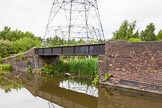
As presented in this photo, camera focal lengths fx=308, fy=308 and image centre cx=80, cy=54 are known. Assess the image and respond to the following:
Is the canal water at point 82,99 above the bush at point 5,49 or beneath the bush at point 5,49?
beneath

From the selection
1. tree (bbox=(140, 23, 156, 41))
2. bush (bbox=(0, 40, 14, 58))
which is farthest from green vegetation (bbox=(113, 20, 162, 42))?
bush (bbox=(0, 40, 14, 58))

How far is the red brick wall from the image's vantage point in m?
14.3

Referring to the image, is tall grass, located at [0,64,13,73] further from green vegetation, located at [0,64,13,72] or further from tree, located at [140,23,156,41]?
tree, located at [140,23,156,41]

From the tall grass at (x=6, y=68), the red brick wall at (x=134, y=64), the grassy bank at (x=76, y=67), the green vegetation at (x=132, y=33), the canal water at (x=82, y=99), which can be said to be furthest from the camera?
the green vegetation at (x=132, y=33)

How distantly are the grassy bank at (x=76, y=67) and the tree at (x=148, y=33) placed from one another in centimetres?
1987

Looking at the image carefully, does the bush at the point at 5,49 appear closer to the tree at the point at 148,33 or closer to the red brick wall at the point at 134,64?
the tree at the point at 148,33

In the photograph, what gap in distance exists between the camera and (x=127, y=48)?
1599 cm

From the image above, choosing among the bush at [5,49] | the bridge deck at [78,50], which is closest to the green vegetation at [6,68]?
the bridge deck at [78,50]

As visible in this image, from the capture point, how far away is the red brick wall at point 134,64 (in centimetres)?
1433

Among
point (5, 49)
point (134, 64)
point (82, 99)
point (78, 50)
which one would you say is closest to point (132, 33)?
point (5, 49)

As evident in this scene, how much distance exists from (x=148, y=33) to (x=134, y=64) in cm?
2817

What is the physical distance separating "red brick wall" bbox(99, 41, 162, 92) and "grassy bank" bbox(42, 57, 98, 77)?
4.06 metres

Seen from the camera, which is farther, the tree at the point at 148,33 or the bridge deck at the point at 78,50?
the tree at the point at 148,33

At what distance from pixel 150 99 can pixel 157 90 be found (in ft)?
5.03
